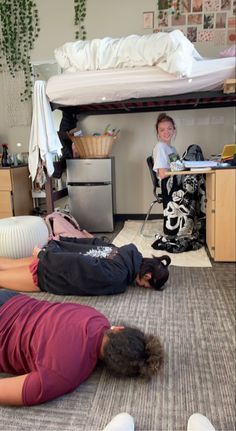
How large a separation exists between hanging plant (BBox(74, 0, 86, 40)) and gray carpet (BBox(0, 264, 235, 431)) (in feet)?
9.23

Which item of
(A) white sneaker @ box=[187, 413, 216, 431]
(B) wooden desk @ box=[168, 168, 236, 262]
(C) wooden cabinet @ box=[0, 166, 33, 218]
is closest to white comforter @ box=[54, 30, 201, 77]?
(B) wooden desk @ box=[168, 168, 236, 262]

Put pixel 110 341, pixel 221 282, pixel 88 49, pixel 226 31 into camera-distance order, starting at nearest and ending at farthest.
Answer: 1. pixel 110 341
2. pixel 221 282
3. pixel 88 49
4. pixel 226 31

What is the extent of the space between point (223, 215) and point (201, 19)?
213cm

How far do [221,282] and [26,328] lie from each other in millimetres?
1268

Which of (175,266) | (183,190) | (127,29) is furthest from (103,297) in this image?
(127,29)

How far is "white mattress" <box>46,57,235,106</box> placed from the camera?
2395mm

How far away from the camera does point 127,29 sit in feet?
10.8

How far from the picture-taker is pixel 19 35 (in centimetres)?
345

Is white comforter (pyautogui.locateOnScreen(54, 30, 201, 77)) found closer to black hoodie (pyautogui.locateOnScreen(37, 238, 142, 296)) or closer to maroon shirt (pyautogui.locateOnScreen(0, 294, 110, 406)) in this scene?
black hoodie (pyautogui.locateOnScreen(37, 238, 142, 296))

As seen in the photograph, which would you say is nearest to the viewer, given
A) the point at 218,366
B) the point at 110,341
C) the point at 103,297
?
the point at 110,341

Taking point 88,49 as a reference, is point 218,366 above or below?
below

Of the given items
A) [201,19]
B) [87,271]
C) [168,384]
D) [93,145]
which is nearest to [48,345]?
[168,384]

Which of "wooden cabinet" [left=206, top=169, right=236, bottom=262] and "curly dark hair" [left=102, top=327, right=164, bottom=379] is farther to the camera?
"wooden cabinet" [left=206, top=169, right=236, bottom=262]

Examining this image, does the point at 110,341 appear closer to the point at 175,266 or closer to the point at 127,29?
the point at 175,266
